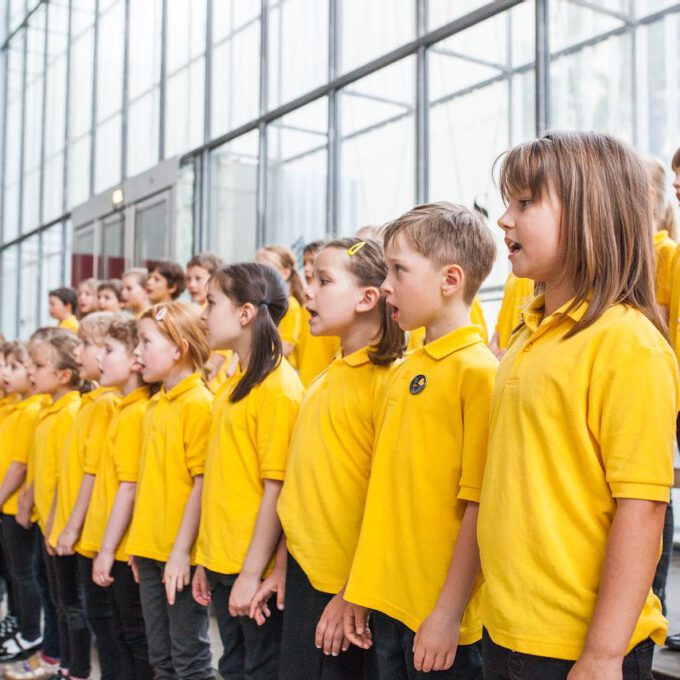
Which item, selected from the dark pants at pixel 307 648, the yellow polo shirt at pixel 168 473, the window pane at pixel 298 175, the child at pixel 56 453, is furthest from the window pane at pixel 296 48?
the dark pants at pixel 307 648

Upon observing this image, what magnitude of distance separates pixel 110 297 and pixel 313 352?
7.48 feet

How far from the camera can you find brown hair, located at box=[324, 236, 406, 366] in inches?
78.9

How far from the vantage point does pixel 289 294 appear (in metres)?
4.05

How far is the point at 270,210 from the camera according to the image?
734 cm

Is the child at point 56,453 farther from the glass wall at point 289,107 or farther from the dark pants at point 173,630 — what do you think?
the glass wall at point 289,107

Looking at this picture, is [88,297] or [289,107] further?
[289,107]

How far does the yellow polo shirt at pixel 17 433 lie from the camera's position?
400cm

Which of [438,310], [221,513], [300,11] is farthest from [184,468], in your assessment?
[300,11]

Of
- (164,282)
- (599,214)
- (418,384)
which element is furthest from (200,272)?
(599,214)

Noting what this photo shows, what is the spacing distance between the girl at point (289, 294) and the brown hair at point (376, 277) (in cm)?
194

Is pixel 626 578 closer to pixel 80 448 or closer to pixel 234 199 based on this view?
pixel 80 448

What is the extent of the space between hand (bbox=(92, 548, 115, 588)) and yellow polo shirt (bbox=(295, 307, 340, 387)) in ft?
4.67

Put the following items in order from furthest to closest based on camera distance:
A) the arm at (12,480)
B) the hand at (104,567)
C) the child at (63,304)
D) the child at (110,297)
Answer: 1. the child at (63,304)
2. the child at (110,297)
3. the arm at (12,480)
4. the hand at (104,567)

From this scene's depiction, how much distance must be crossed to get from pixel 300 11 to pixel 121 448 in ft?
17.1
